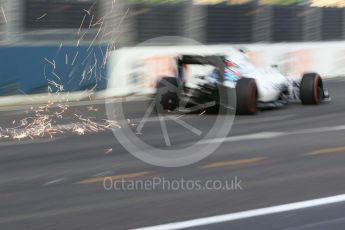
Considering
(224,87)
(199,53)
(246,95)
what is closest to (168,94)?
(224,87)

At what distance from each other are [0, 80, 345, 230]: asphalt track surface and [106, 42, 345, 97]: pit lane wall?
3.31 meters

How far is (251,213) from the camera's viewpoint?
6168 mm

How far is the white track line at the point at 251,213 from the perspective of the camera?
19.0 ft

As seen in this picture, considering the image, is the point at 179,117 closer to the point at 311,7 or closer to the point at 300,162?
the point at 300,162

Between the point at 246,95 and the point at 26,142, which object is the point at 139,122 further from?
the point at 26,142

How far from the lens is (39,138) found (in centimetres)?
1099

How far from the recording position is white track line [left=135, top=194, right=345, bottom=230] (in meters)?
5.79

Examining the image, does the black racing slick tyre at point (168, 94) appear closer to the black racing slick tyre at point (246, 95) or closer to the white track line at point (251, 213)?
the black racing slick tyre at point (246, 95)

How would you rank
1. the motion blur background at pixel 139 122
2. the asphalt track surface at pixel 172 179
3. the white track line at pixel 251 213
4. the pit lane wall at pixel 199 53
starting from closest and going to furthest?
the white track line at pixel 251 213 < the asphalt track surface at pixel 172 179 < the motion blur background at pixel 139 122 < the pit lane wall at pixel 199 53

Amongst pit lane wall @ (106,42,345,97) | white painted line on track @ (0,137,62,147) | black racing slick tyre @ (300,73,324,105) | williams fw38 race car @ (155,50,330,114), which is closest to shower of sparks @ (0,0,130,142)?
white painted line on track @ (0,137,62,147)

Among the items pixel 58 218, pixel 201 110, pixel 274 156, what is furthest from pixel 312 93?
pixel 58 218

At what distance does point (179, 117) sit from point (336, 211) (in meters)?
6.99

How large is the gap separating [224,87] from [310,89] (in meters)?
2.81

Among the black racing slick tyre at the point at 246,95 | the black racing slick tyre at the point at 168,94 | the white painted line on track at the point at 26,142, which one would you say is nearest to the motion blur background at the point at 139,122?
the white painted line on track at the point at 26,142
